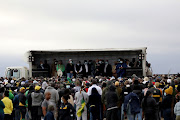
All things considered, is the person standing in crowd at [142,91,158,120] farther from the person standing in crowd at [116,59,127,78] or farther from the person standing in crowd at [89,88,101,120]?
the person standing in crowd at [116,59,127,78]

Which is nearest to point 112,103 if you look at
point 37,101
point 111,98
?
point 111,98

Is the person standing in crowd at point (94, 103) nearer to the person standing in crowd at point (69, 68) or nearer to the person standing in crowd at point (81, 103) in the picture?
the person standing in crowd at point (81, 103)

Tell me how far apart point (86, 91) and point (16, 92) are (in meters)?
2.91

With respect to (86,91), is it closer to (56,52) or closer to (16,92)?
(16,92)

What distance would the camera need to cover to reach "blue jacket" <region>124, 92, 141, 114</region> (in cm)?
1616

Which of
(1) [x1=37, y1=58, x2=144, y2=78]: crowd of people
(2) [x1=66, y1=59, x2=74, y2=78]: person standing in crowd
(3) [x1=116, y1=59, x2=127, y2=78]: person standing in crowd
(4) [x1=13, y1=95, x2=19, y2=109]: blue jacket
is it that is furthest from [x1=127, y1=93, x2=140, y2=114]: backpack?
(2) [x1=66, y1=59, x2=74, y2=78]: person standing in crowd

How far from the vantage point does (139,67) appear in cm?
2820

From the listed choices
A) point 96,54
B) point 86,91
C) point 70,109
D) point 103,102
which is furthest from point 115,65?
point 70,109

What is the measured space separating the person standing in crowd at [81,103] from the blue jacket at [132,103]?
1744mm

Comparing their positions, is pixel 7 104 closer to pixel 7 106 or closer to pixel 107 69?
pixel 7 106

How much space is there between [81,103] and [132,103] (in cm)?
213

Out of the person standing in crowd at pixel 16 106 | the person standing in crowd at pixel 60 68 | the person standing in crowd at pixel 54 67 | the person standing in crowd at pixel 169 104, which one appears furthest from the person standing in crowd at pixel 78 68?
the person standing in crowd at pixel 169 104

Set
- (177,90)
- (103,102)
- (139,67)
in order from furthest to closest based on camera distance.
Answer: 1. (139,67)
2. (103,102)
3. (177,90)

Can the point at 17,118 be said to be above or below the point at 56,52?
below
